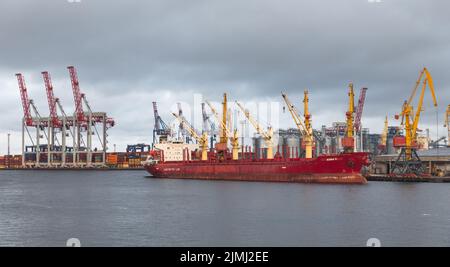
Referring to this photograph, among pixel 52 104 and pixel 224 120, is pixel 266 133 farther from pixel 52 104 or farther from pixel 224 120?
pixel 52 104

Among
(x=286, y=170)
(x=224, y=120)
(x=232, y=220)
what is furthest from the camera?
(x=224, y=120)

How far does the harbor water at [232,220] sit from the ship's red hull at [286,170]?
13.9 meters

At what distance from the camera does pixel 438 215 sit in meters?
36.7

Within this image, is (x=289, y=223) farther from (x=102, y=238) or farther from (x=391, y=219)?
(x=102, y=238)

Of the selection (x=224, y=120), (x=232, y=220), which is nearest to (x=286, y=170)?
(x=224, y=120)

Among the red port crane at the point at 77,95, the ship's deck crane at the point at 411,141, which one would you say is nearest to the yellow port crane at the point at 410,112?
the ship's deck crane at the point at 411,141

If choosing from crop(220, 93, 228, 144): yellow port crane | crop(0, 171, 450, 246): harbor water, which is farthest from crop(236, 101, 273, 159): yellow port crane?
crop(0, 171, 450, 246): harbor water

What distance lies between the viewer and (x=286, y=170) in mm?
70562

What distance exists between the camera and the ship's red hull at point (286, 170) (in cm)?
6594

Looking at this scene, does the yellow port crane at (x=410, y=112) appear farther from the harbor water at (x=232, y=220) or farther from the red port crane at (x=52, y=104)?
the red port crane at (x=52, y=104)

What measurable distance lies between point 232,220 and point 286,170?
122 feet
